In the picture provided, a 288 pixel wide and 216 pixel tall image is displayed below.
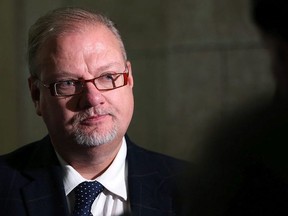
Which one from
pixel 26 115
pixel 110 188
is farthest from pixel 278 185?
pixel 26 115

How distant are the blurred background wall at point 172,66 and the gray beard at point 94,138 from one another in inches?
3.6

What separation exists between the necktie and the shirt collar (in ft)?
0.04

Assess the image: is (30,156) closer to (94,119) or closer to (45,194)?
(45,194)

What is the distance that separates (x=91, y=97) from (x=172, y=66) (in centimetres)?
26

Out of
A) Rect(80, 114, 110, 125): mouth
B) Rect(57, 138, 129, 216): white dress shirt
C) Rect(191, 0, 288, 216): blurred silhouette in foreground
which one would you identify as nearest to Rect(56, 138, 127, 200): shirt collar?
Rect(57, 138, 129, 216): white dress shirt

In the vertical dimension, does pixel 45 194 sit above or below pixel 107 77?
below

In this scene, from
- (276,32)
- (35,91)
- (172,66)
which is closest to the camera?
(276,32)

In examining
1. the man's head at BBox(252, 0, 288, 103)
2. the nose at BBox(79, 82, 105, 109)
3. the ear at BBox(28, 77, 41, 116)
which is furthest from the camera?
the ear at BBox(28, 77, 41, 116)

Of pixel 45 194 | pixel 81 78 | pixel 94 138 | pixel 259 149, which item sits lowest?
pixel 45 194

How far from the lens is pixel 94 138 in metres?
0.86

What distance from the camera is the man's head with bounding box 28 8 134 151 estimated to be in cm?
86

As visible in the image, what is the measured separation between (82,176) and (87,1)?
436mm

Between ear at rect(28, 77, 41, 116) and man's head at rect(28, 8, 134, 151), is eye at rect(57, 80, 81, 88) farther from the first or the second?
ear at rect(28, 77, 41, 116)

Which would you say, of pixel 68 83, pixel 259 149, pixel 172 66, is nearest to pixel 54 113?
pixel 68 83
